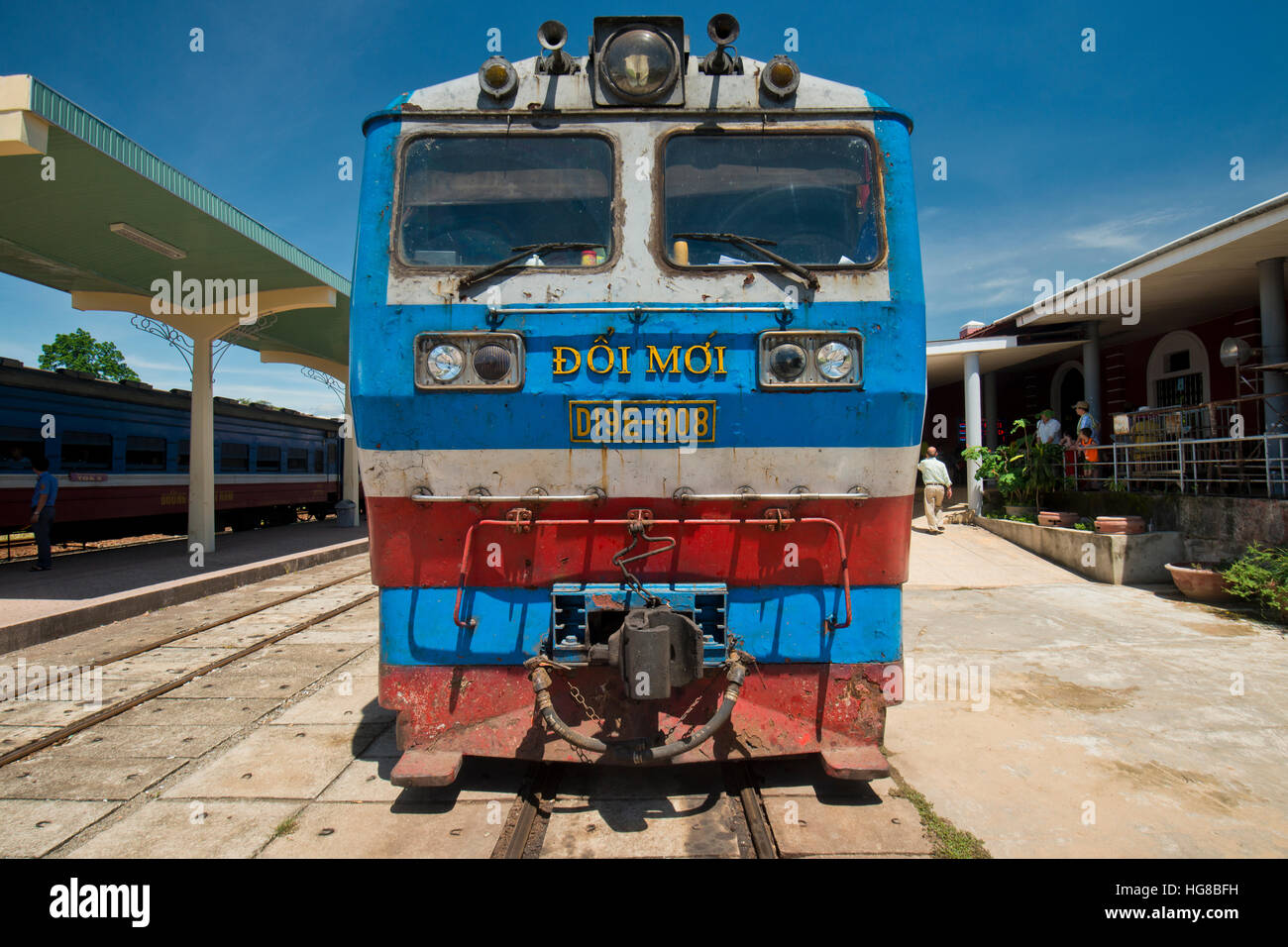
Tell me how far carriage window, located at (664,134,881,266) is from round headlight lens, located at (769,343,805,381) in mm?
490

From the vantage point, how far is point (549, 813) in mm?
3260

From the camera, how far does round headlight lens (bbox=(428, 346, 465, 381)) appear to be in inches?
125

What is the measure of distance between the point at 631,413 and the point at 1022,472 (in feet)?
39.7

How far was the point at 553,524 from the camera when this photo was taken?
3176 mm

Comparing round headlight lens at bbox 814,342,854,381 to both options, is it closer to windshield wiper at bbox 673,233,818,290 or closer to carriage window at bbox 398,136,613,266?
windshield wiper at bbox 673,233,818,290

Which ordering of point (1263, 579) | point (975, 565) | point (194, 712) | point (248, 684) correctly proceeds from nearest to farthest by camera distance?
point (194, 712)
point (248, 684)
point (1263, 579)
point (975, 565)

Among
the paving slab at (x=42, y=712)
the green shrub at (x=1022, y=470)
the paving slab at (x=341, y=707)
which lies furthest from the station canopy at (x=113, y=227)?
the green shrub at (x=1022, y=470)

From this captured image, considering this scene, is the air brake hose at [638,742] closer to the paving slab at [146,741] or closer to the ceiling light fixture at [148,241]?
the paving slab at [146,741]

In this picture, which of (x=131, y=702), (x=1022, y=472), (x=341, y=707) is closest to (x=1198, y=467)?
(x=1022, y=472)

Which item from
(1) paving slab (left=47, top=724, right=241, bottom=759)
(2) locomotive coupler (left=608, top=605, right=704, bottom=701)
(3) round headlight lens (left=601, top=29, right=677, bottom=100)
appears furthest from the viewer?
(1) paving slab (left=47, top=724, right=241, bottom=759)


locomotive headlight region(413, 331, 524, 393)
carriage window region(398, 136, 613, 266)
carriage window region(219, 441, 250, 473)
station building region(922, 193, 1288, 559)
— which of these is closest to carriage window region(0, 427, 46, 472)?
carriage window region(219, 441, 250, 473)

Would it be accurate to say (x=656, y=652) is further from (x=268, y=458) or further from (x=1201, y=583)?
(x=268, y=458)

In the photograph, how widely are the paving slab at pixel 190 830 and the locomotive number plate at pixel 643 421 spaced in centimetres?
228

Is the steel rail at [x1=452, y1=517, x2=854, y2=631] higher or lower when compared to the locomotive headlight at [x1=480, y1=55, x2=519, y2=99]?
lower
